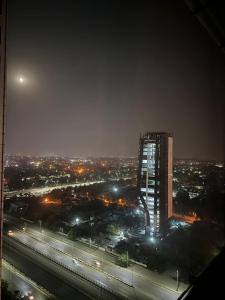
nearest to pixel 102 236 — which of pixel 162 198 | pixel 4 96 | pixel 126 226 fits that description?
pixel 126 226

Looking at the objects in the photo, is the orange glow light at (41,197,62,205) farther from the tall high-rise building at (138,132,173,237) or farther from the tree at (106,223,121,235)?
the tall high-rise building at (138,132,173,237)

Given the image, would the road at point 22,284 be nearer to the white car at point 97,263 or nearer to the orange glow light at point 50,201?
the white car at point 97,263

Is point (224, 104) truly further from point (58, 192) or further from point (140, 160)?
point (58, 192)

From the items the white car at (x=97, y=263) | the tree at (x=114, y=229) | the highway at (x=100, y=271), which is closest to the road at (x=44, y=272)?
the highway at (x=100, y=271)

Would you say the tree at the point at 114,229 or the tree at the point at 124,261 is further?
the tree at the point at 114,229

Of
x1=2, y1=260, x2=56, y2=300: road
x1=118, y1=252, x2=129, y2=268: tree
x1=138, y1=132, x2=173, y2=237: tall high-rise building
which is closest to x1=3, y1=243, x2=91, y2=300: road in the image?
x1=2, y1=260, x2=56, y2=300: road

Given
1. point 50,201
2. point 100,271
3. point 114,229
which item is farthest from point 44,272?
point 50,201

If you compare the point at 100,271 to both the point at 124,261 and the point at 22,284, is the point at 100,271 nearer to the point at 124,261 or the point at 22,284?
the point at 124,261
